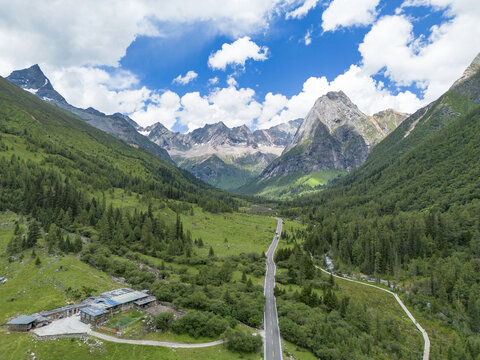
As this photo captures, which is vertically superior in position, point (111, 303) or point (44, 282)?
point (44, 282)

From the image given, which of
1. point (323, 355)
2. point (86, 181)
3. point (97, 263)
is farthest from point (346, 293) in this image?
point (86, 181)

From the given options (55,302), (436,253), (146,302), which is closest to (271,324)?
(146,302)

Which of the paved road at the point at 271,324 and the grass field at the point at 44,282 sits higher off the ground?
the grass field at the point at 44,282

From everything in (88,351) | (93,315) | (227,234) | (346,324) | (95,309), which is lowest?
(88,351)

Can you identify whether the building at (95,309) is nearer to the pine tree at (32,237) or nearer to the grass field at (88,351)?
the grass field at (88,351)

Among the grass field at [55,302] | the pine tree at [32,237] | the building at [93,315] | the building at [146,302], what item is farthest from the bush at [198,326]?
the pine tree at [32,237]

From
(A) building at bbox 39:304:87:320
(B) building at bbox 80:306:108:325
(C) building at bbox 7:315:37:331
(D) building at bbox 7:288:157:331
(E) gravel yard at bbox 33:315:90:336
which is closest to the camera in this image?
(C) building at bbox 7:315:37:331

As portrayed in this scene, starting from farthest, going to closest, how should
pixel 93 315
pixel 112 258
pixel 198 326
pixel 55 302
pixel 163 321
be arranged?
pixel 112 258
pixel 55 302
pixel 198 326
pixel 163 321
pixel 93 315

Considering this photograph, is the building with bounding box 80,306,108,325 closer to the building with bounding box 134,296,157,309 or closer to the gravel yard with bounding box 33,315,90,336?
the gravel yard with bounding box 33,315,90,336

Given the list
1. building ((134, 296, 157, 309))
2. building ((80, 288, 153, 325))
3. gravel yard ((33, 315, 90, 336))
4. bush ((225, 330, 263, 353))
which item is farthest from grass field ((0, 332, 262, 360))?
building ((134, 296, 157, 309))

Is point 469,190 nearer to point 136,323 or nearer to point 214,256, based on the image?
point 214,256

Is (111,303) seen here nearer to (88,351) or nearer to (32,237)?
(88,351)
